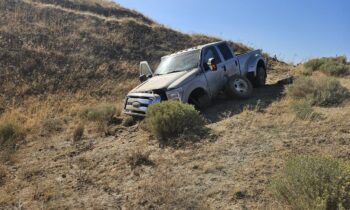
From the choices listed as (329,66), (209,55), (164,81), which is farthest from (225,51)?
(329,66)

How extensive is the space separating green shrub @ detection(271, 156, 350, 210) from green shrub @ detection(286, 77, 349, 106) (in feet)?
18.1

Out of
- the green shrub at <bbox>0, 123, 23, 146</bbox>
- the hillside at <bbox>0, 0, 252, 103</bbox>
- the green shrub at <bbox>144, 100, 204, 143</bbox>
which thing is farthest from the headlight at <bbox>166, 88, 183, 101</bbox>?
the hillside at <bbox>0, 0, 252, 103</bbox>

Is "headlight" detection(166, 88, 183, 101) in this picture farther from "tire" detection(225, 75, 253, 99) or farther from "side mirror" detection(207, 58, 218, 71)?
"tire" detection(225, 75, 253, 99)

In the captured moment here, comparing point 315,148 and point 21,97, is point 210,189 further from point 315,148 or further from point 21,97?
point 21,97

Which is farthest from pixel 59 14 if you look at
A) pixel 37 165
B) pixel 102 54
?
pixel 37 165

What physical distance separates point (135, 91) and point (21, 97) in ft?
23.8

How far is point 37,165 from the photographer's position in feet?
26.7

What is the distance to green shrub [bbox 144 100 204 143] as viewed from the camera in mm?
8602

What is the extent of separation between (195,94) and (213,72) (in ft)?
3.15

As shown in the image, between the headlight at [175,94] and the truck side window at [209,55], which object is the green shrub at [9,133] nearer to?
the headlight at [175,94]

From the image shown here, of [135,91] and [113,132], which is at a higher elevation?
[135,91]

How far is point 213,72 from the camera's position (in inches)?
458

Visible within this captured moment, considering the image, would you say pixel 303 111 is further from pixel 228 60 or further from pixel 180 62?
pixel 180 62

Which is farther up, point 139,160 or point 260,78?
point 260,78
